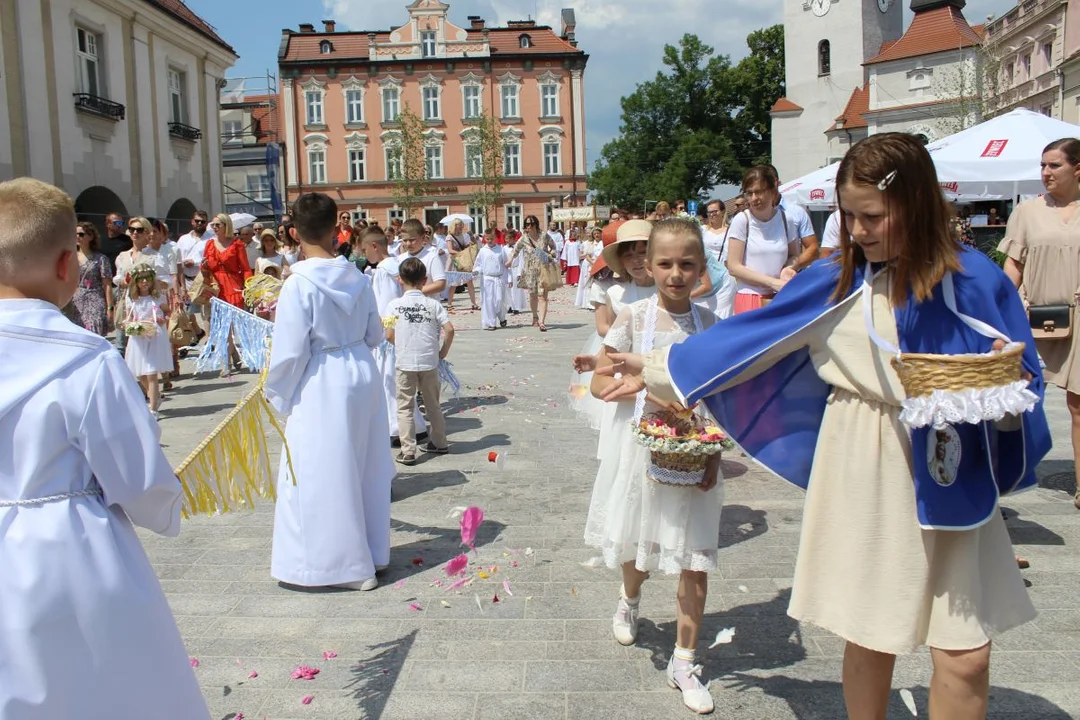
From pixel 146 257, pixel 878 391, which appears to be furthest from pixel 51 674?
pixel 146 257

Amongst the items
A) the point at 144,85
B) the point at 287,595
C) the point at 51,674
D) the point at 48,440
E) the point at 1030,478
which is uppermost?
the point at 144,85

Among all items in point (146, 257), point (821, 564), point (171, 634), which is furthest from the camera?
point (146, 257)

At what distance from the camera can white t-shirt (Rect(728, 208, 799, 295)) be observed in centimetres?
689

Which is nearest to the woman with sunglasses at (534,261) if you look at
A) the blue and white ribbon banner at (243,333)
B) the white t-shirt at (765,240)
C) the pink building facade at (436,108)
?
the blue and white ribbon banner at (243,333)

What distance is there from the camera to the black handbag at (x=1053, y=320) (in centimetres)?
555

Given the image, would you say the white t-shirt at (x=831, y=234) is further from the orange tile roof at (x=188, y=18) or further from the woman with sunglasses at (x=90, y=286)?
the orange tile roof at (x=188, y=18)

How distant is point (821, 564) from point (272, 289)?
4.42 m

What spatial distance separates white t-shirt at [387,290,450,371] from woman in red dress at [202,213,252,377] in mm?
5085

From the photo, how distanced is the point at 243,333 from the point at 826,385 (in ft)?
14.6

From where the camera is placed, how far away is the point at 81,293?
913 centimetres

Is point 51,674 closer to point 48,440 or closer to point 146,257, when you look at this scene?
point 48,440

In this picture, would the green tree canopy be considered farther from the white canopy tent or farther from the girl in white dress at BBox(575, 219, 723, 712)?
the girl in white dress at BBox(575, 219, 723, 712)

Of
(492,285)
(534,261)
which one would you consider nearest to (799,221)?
(534,261)

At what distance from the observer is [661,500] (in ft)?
12.0
